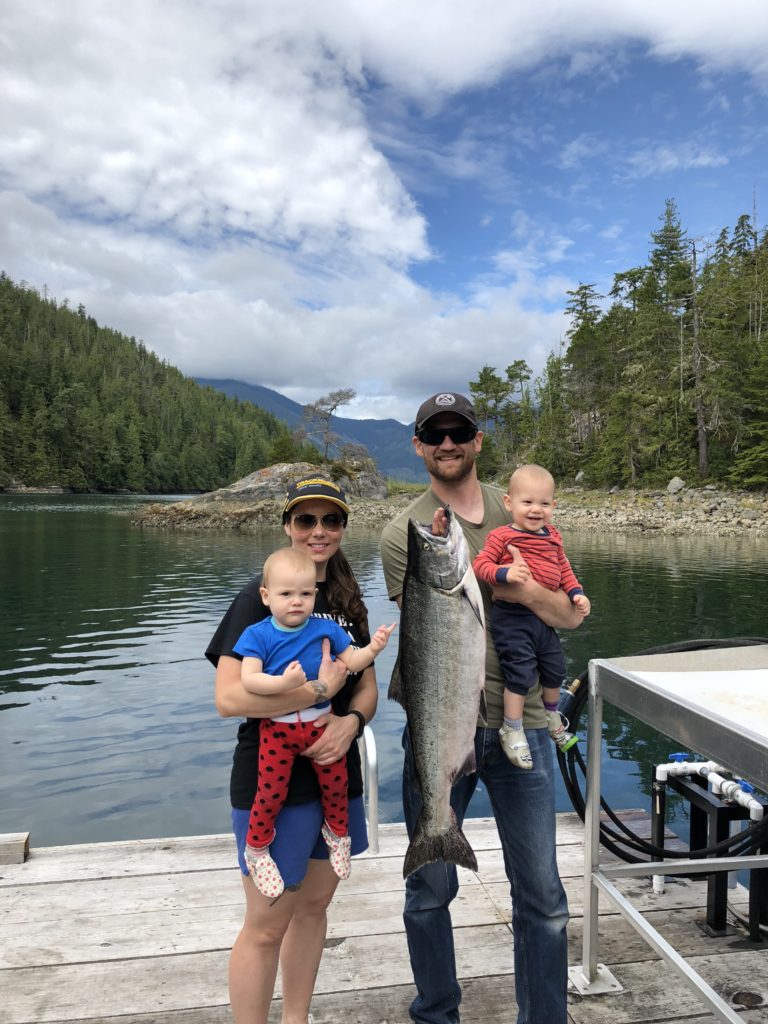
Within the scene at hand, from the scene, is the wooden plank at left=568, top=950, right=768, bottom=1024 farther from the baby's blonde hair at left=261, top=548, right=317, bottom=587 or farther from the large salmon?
the baby's blonde hair at left=261, top=548, right=317, bottom=587

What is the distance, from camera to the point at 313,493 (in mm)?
2721

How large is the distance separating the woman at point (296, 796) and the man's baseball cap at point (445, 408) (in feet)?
1.67

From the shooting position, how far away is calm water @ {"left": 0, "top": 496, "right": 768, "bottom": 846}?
8.11 metres

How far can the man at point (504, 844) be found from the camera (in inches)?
95.2

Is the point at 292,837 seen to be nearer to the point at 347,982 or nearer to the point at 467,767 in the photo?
the point at 467,767

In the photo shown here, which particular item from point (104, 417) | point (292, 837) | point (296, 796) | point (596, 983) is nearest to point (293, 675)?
point (296, 796)

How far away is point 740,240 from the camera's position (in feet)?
234

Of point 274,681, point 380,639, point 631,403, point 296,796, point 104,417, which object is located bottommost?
point 296,796

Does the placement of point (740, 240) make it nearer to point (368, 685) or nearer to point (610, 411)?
point (610, 411)

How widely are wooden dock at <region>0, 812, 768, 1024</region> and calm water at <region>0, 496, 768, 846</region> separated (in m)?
4.01

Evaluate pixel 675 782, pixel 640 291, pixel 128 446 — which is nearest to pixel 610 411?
pixel 640 291

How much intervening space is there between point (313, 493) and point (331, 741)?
37.7 inches

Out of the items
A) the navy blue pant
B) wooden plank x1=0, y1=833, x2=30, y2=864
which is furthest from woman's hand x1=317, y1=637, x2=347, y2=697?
wooden plank x1=0, y1=833, x2=30, y2=864

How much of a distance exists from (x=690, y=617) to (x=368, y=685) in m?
17.0
